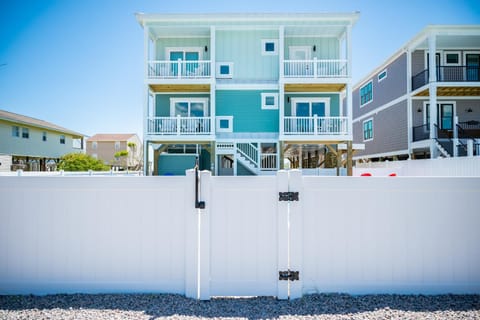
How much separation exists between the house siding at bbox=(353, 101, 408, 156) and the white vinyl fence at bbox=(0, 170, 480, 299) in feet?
51.6

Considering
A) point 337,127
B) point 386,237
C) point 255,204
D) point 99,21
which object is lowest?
point 386,237

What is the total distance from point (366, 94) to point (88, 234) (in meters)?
23.7

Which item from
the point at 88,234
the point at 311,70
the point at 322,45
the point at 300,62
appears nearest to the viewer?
the point at 88,234

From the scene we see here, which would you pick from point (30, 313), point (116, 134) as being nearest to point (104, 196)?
point (30, 313)

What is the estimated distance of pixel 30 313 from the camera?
8.72ft

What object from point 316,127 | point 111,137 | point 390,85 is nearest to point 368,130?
point 390,85

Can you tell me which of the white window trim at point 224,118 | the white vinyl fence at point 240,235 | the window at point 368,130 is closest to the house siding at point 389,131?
the window at point 368,130

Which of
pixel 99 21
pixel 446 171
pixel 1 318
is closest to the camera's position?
pixel 1 318

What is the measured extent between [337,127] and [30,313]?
505 inches

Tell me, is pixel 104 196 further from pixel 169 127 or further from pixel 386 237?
pixel 169 127

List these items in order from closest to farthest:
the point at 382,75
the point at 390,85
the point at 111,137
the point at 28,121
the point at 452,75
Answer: the point at 452,75 < the point at 390,85 < the point at 382,75 < the point at 28,121 < the point at 111,137

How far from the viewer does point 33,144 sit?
80.3ft

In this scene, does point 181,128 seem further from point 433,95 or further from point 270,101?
point 433,95

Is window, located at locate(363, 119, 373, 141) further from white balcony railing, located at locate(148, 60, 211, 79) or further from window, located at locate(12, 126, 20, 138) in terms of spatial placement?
window, located at locate(12, 126, 20, 138)
